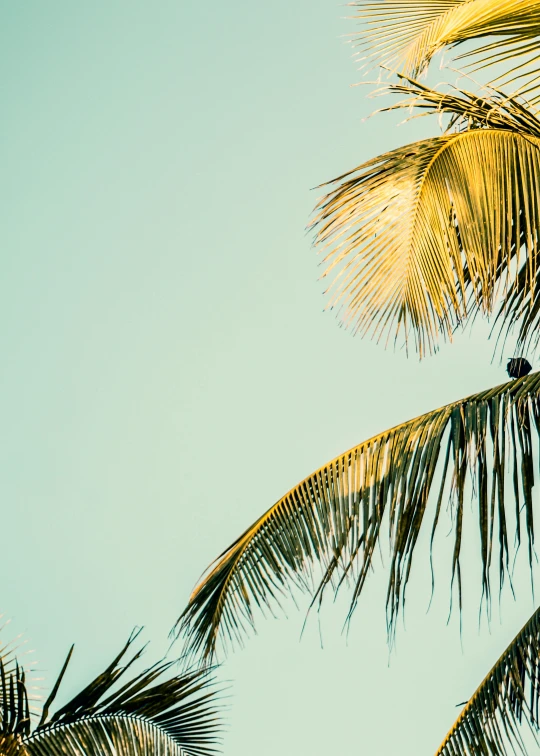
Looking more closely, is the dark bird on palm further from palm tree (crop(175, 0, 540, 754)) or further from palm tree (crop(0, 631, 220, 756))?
palm tree (crop(0, 631, 220, 756))

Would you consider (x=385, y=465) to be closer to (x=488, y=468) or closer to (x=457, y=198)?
(x=488, y=468)

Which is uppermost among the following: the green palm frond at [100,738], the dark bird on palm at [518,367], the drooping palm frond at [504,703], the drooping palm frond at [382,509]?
the dark bird on palm at [518,367]

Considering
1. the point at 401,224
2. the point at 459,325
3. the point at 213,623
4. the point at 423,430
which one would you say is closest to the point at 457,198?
the point at 401,224

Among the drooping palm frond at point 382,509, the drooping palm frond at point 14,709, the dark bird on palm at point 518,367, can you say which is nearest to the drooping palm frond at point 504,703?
the drooping palm frond at point 382,509

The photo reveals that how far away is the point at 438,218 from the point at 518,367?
29.1 inches

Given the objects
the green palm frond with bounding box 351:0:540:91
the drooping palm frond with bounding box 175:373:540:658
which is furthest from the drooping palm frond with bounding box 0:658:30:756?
the green palm frond with bounding box 351:0:540:91

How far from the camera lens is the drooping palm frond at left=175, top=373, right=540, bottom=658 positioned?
2.28m

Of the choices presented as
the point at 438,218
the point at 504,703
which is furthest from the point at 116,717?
the point at 438,218

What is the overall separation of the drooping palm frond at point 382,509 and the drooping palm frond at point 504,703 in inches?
21.4

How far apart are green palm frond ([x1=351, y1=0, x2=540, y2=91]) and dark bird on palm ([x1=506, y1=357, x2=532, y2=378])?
3.29 ft

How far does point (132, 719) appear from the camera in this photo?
3572 mm

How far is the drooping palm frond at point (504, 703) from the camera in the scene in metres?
2.83

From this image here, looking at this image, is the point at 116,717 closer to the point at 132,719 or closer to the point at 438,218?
the point at 132,719

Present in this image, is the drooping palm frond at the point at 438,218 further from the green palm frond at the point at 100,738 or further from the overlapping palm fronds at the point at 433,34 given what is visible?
the green palm frond at the point at 100,738
